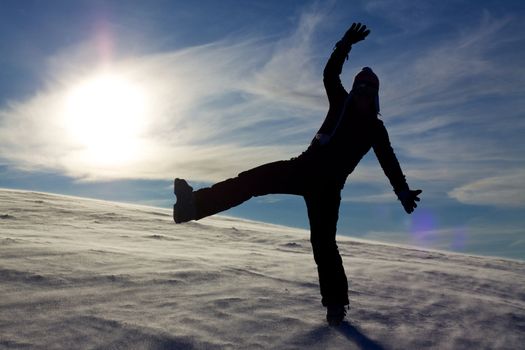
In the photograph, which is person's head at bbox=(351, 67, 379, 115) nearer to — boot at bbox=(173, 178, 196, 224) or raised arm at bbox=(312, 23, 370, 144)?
raised arm at bbox=(312, 23, 370, 144)

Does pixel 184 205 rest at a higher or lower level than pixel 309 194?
lower

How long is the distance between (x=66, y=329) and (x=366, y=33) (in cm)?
292

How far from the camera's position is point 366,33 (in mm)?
3570

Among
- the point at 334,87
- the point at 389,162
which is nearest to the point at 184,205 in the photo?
the point at 334,87

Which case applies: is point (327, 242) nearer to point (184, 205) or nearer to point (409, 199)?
point (409, 199)

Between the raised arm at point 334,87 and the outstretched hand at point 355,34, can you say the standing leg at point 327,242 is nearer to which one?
the raised arm at point 334,87

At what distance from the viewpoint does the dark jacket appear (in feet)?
10.6

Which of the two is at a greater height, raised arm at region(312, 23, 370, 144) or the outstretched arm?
raised arm at region(312, 23, 370, 144)

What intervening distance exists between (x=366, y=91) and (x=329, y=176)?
653 mm

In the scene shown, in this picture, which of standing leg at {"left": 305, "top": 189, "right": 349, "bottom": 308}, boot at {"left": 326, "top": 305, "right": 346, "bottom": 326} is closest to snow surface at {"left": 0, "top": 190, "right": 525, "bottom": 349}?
boot at {"left": 326, "top": 305, "right": 346, "bottom": 326}

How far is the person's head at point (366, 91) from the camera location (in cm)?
324

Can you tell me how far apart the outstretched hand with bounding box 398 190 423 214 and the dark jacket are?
0.07 meters

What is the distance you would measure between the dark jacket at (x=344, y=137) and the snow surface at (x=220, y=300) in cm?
A: 109

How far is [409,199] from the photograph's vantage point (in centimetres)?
323
